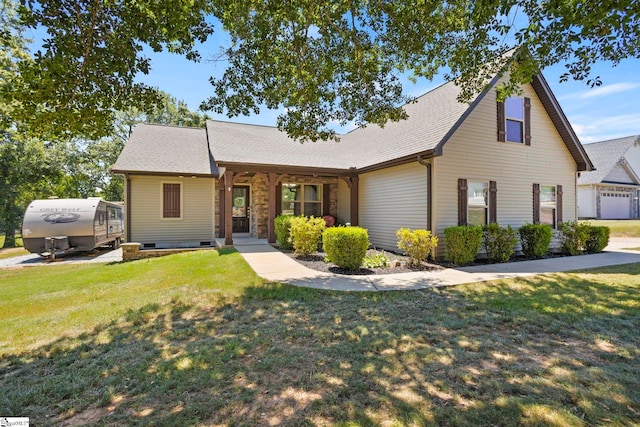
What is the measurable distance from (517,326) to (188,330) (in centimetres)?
440

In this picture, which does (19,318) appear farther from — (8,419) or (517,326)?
(517,326)

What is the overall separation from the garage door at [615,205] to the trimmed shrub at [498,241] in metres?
21.1

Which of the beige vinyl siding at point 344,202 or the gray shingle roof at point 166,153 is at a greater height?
the gray shingle roof at point 166,153

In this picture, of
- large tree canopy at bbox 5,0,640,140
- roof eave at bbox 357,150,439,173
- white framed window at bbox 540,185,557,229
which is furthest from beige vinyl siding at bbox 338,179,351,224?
white framed window at bbox 540,185,557,229

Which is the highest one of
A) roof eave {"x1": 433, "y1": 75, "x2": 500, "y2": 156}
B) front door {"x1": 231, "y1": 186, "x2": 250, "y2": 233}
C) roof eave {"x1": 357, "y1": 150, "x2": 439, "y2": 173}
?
roof eave {"x1": 433, "y1": 75, "x2": 500, "y2": 156}

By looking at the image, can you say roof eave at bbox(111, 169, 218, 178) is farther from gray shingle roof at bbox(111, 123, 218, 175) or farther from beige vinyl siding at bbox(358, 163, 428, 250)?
beige vinyl siding at bbox(358, 163, 428, 250)

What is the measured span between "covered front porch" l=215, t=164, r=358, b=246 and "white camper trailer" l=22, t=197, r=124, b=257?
4633mm

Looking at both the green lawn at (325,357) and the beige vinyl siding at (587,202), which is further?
the beige vinyl siding at (587,202)

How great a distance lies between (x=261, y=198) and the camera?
44.5ft

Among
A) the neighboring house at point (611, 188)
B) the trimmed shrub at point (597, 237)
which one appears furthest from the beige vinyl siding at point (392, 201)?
the neighboring house at point (611, 188)

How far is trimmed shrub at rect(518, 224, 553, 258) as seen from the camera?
972cm

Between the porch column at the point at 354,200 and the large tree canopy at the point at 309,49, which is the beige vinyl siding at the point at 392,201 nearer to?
the porch column at the point at 354,200

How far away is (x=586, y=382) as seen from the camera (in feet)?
8.93

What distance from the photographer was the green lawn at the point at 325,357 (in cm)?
237
